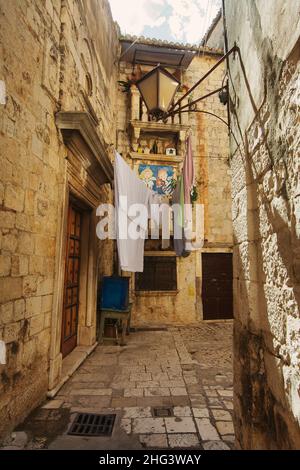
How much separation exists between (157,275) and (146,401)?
5.19m

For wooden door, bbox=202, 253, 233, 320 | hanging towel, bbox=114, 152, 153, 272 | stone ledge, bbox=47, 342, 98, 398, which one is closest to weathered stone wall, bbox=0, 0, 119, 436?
stone ledge, bbox=47, 342, 98, 398

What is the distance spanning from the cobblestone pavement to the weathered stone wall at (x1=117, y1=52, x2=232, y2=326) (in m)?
2.67

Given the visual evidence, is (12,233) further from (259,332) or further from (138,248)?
(138,248)

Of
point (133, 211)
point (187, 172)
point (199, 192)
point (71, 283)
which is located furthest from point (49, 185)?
point (199, 192)

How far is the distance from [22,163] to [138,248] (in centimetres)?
290

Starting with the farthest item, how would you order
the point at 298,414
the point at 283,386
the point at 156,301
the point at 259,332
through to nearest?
the point at 156,301 → the point at 259,332 → the point at 283,386 → the point at 298,414

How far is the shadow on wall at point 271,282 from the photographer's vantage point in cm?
134

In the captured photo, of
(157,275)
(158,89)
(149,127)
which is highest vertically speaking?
(149,127)

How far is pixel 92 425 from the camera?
2.72 m

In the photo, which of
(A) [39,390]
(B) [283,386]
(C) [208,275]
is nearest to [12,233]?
(A) [39,390]

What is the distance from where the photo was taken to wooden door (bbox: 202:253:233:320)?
28.4ft

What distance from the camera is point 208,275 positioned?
8.82 meters

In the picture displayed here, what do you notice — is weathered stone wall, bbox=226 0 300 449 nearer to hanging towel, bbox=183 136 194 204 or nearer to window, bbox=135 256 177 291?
hanging towel, bbox=183 136 194 204

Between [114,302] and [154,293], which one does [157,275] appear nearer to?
[154,293]
